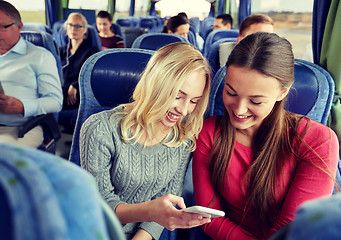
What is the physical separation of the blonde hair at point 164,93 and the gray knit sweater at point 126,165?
0.04 meters

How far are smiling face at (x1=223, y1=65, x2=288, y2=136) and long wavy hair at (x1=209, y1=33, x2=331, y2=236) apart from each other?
0.08 ft

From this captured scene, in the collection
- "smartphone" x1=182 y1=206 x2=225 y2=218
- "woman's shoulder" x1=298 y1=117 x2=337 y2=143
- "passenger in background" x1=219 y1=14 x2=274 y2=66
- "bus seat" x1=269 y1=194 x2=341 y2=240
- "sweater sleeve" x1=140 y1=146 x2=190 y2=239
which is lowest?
"sweater sleeve" x1=140 y1=146 x2=190 y2=239

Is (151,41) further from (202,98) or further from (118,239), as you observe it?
(118,239)

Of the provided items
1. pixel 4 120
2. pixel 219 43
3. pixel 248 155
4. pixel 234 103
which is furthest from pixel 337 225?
pixel 219 43

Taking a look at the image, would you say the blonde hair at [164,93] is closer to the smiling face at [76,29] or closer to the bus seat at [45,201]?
the bus seat at [45,201]

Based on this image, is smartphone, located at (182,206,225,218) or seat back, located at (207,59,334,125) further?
seat back, located at (207,59,334,125)

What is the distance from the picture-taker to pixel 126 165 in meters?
1.15

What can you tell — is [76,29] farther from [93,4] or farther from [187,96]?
[93,4]

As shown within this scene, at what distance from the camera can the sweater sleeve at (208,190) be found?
44.6 inches

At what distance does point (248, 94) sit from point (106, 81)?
0.64 metres

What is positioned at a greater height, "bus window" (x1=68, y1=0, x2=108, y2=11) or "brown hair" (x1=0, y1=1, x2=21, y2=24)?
"bus window" (x1=68, y1=0, x2=108, y2=11)

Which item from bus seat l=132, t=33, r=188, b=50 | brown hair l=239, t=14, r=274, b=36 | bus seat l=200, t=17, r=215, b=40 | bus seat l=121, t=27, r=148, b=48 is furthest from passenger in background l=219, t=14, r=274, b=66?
bus seat l=200, t=17, r=215, b=40

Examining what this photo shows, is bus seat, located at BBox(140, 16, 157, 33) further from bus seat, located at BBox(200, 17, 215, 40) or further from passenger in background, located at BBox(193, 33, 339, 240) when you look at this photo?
passenger in background, located at BBox(193, 33, 339, 240)

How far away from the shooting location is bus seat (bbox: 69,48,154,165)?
4.42 ft
